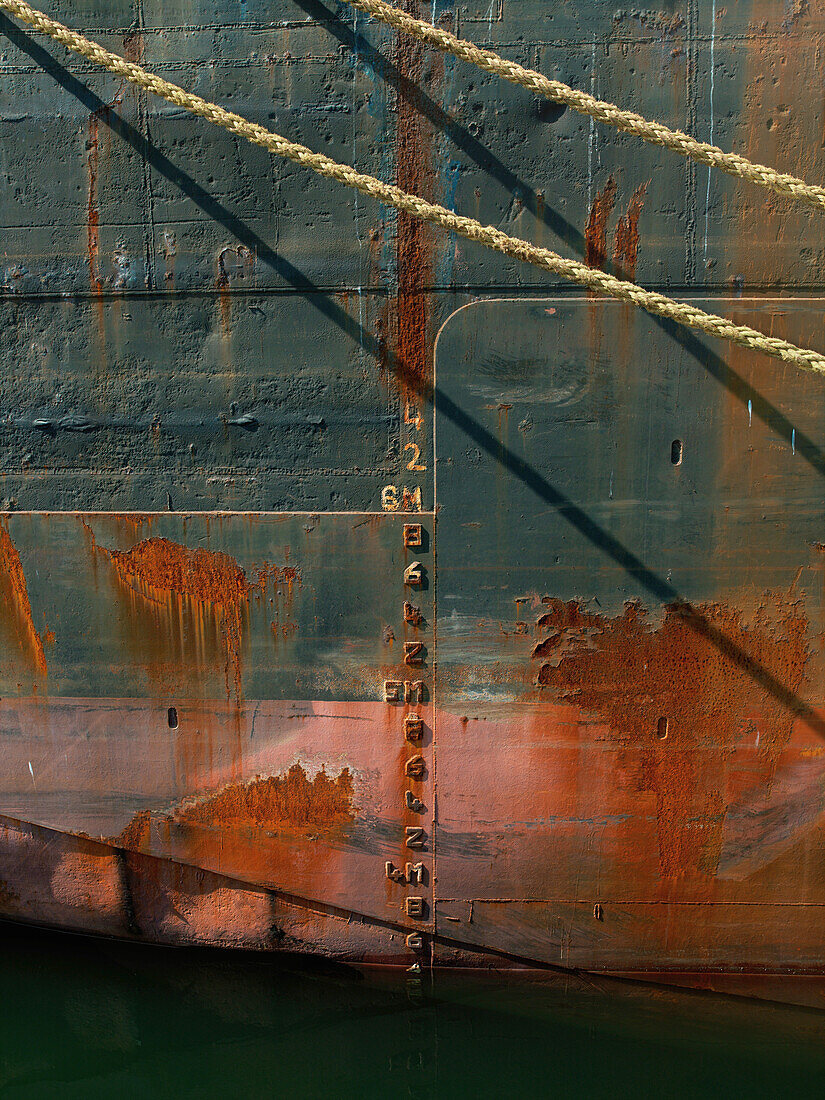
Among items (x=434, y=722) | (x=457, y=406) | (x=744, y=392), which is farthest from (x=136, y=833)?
(x=744, y=392)

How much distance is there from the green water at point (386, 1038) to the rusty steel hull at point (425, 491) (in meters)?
0.41

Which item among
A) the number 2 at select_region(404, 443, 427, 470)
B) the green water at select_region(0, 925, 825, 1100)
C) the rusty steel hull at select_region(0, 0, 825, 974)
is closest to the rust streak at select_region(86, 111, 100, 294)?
the rusty steel hull at select_region(0, 0, 825, 974)

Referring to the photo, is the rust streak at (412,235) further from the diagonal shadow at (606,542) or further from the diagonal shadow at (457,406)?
the diagonal shadow at (606,542)

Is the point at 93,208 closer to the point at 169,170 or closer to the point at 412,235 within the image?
the point at 169,170

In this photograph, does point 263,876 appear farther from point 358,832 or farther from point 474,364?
point 474,364

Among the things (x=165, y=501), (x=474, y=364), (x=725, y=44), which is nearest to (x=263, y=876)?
(x=165, y=501)

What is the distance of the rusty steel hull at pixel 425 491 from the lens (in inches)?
136

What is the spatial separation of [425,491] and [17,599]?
7.37 ft

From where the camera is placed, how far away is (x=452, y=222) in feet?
9.70

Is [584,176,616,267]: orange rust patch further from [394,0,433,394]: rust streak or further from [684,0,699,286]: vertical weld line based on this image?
[394,0,433,394]: rust streak

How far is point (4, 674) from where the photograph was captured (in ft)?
12.9

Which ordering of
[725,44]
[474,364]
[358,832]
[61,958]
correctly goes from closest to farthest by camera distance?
[725,44]
[474,364]
[358,832]
[61,958]

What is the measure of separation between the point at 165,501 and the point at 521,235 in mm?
2222

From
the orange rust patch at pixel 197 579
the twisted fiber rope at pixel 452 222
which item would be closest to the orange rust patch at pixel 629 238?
the twisted fiber rope at pixel 452 222
